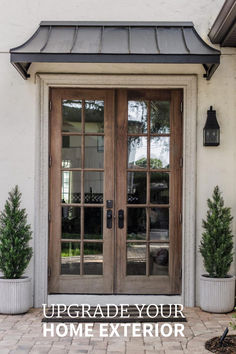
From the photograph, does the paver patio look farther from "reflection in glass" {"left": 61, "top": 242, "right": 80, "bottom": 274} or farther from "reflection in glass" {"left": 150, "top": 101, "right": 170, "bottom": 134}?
"reflection in glass" {"left": 150, "top": 101, "right": 170, "bottom": 134}

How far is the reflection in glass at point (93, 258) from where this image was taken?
6000 millimetres

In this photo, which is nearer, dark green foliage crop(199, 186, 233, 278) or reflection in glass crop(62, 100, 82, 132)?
dark green foliage crop(199, 186, 233, 278)

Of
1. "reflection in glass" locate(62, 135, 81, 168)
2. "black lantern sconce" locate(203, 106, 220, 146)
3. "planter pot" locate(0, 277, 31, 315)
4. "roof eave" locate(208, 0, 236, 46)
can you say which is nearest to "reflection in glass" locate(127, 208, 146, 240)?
"reflection in glass" locate(62, 135, 81, 168)

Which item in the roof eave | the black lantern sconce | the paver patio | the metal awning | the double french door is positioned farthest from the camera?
the double french door

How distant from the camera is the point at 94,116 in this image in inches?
238

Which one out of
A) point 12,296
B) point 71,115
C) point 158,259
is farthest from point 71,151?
point 12,296

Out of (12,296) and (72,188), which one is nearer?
(12,296)

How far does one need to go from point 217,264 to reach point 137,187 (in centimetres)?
128

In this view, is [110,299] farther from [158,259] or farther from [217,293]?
[217,293]

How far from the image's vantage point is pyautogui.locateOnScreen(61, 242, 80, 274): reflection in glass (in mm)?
6004

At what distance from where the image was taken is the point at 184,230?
234 inches

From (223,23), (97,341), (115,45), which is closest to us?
(97,341)

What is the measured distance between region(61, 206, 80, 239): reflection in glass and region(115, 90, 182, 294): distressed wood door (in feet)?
1.59

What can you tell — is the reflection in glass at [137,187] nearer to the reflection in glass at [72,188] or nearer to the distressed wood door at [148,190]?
the distressed wood door at [148,190]
